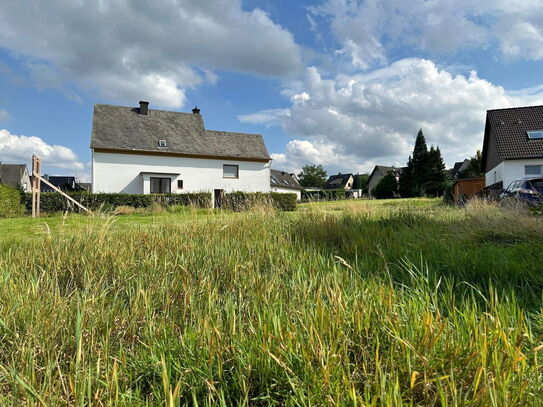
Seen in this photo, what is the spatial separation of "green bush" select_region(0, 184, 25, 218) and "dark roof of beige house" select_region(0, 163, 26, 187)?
148 ft

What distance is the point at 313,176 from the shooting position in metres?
92.8

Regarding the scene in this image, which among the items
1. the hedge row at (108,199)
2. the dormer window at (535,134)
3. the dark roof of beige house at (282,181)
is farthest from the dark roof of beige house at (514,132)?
the dark roof of beige house at (282,181)

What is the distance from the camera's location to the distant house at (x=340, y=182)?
9144 cm

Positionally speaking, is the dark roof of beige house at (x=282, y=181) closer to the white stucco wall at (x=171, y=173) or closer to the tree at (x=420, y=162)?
the tree at (x=420, y=162)

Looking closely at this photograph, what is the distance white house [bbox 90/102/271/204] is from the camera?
26.2 meters

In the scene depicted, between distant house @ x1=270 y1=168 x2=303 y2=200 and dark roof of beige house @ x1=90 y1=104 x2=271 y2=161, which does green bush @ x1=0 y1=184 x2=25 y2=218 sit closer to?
dark roof of beige house @ x1=90 y1=104 x2=271 y2=161

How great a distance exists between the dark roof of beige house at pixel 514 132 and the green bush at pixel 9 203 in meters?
28.1

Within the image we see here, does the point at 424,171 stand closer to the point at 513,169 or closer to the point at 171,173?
the point at 513,169

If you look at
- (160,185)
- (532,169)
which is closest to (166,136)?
(160,185)

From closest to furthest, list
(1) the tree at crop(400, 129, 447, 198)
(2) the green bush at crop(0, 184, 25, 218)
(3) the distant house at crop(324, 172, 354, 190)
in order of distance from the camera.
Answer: (2) the green bush at crop(0, 184, 25, 218), (1) the tree at crop(400, 129, 447, 198), (3) the distant house at crop(324, 172, 354, 190)

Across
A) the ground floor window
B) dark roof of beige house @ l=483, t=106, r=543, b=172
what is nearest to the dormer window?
dark roof of beige house @ l=483, t=106, r=543, b=172

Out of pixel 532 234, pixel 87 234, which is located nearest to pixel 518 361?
pixel 532 234

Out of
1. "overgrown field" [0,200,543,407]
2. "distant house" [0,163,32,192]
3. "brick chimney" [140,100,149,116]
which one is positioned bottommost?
"overgrown field" [0,200,543,407]

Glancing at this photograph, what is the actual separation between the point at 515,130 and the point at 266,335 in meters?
29.0
